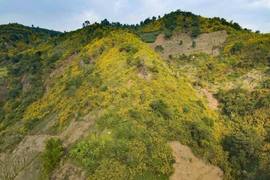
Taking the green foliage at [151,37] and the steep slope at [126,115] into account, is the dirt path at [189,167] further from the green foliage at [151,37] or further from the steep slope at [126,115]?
the green foliage at [151,37]

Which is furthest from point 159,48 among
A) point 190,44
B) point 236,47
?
point 236,47

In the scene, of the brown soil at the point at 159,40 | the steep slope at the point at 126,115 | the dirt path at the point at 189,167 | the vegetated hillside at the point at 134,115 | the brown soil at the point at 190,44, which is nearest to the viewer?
the steep slope at the point at 126,115

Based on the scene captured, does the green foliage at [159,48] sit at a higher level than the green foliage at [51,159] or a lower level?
higher

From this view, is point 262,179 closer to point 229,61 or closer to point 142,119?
point 142,119

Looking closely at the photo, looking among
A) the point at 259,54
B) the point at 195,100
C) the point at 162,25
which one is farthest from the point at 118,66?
the point at 162,25

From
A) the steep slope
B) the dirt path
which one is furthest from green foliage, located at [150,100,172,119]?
the dirt path

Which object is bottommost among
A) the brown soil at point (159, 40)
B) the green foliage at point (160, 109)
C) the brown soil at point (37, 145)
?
the brown soil at point (37, 145)

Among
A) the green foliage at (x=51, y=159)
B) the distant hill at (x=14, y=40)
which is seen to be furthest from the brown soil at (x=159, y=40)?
the distant hill at (x=14, y=40)

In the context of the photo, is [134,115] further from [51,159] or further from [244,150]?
[244,150]
